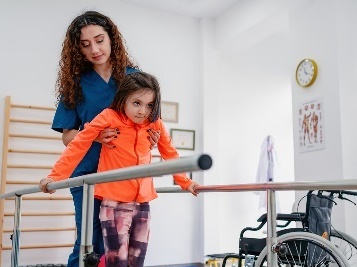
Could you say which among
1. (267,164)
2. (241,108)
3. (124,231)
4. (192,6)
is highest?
(192,6)

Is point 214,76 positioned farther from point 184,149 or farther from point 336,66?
point 336,66

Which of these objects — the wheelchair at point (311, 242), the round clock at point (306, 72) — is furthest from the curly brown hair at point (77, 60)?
the round clock at point (306, 72)

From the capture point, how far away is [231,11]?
5016 millimetres

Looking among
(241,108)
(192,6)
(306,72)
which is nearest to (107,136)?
(306,72)

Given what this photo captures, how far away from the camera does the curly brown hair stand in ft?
5.24

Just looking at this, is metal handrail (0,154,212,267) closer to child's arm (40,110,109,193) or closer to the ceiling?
child's arm (40,110,109,193)

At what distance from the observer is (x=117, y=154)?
4.76ft

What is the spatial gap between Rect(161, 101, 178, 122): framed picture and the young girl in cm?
340

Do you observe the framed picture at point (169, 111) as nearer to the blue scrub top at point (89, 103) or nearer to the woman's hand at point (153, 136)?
the blue scrub top at point (89, 103)

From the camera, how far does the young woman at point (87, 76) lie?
158 cm

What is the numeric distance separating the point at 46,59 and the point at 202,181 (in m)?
2.17

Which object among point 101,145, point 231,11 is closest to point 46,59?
point 231,11

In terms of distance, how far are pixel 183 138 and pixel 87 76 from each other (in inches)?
133

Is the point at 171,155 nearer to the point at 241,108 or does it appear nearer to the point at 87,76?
the point at 87,76
